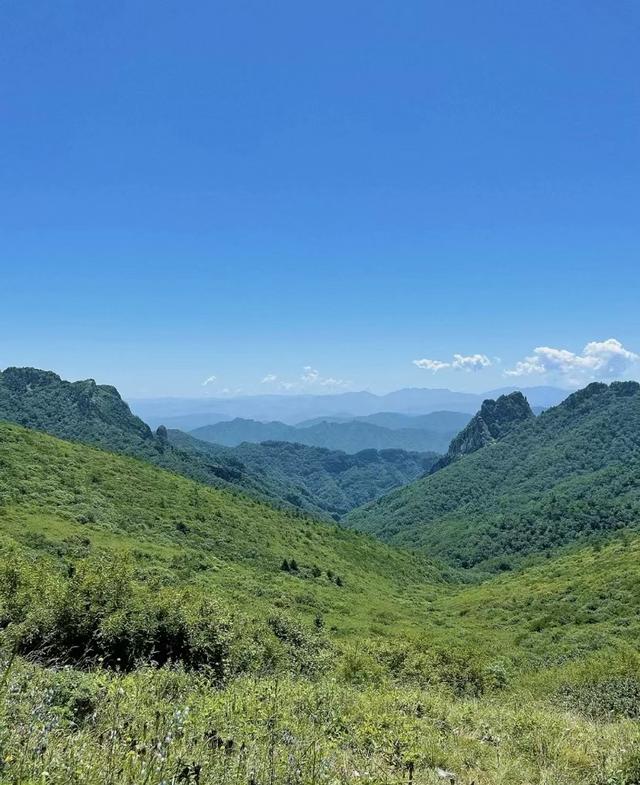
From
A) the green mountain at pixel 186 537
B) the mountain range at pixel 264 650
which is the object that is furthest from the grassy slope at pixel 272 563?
the mountain range at pixel 264 650

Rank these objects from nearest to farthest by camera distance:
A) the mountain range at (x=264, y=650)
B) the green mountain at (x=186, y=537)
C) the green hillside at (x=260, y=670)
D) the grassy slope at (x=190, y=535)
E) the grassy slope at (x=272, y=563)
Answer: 1. the green hillside at (x=260, y=670)
2. the mountain range at (x=264, y=650)
3. the grassy slope at (x=272, y=563)
4. the green mountain at (x=186, y=537)
5. the grassy slope at (x=190, y=535)

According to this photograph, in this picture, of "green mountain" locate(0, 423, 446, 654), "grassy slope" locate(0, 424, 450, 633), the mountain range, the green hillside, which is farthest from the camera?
"grassy slope" locate(0, 424, 450, 633)

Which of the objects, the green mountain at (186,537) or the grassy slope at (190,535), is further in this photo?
the grassy slope at (190,535)

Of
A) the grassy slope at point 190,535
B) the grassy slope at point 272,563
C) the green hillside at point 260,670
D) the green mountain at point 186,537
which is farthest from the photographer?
the grassy slope at point 190,535

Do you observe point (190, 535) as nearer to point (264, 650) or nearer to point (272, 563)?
point (272, 563)

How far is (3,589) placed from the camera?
20.2m

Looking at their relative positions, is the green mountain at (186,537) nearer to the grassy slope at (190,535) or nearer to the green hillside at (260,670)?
the grassy slope at (190,535)

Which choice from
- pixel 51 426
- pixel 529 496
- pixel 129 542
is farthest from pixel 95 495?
pixel 529 496

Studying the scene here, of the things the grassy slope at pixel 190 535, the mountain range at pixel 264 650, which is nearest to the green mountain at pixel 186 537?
the grassy slope at pixel 190 535

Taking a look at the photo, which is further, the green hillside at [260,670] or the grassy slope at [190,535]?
the grassy slope at [190,535]

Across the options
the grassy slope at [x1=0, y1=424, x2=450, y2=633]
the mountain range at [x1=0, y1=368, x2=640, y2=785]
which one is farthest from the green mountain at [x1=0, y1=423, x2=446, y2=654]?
the mountain range at [x1=0, y1=368, x2=640, y2=785]

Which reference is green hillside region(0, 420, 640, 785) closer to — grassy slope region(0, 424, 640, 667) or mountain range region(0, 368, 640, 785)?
mountain range region(0, 368, 640, 785)

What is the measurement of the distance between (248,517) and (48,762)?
85990mm

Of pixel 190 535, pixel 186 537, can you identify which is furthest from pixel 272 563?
pixel 186 537
